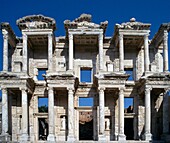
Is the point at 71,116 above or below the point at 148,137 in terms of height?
above

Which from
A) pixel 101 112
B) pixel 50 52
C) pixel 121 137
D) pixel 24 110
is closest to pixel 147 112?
pixel 121 137

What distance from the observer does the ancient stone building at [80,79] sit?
24.4 m

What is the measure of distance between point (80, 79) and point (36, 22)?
230 inches

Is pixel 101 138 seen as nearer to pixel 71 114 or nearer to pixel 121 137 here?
pixel 121 137

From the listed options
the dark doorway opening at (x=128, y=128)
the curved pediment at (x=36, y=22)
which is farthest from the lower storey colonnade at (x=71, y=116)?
the dark doorway opening at (x=128, y=128)

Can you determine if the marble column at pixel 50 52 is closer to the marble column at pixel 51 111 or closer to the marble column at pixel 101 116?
the marble column at pixel 51 111

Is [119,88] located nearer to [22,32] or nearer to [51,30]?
[51,30]

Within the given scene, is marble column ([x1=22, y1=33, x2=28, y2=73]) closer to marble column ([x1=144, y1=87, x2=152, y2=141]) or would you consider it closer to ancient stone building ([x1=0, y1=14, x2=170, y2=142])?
ancient stone building ([x1=0, y1=14, x2=170, y2=142])

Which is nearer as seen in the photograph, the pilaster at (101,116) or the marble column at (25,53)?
the pilaster at (101,116)

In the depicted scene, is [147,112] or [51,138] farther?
[147,112]

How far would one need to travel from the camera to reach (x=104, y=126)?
25.2 m

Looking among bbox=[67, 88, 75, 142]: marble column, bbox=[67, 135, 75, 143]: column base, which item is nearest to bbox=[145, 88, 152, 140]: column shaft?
bbox=[67, 135, 75, 143]: column base

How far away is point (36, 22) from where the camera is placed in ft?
83.5

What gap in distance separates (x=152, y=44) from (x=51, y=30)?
28.5ft
